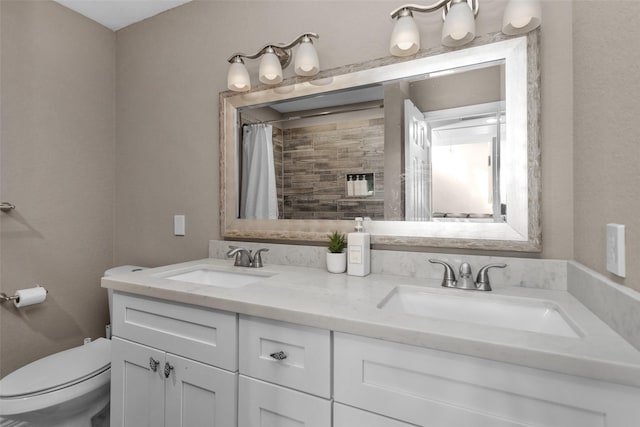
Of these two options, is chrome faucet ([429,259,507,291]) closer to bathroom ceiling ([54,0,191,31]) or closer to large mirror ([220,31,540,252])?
large mirror ([220,31,540,252])

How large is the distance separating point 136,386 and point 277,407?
26.0 inches

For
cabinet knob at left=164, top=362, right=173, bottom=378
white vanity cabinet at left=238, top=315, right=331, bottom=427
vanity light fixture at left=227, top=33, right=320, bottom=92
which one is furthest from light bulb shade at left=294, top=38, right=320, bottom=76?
cabinet knob at left=164, top=362, right=173, bottom=378

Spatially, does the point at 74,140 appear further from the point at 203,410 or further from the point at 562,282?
the point at 562,282

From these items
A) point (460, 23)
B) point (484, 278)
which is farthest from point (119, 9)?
point (484, 278)

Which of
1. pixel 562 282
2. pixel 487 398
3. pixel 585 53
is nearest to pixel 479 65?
pixel 585 53

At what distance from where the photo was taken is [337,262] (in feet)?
4.41

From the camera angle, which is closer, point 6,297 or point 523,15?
point 523,15

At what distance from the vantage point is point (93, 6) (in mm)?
1937

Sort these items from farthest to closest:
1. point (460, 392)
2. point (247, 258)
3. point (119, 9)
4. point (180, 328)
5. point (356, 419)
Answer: point (119, 9)
point (247, 258)
point (180, 328)
point (356, 419)
point (460, 392)

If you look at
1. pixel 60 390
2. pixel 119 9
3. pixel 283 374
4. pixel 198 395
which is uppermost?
pixel 119 9

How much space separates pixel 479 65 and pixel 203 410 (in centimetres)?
154

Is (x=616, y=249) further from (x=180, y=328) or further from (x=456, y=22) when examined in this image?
(x=180, y=328)

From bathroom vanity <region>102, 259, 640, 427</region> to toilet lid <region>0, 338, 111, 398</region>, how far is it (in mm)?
236

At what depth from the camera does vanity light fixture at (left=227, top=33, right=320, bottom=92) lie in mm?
1427
